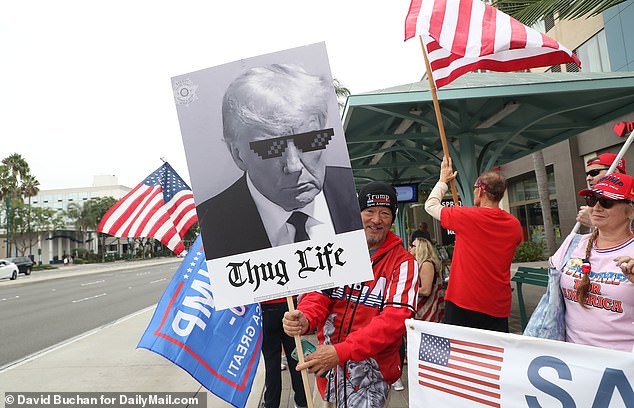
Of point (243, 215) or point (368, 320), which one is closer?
point (243, 215)

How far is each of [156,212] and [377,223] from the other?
11.0 ft

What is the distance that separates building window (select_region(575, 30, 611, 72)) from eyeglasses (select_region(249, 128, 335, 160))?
18493 millimetres

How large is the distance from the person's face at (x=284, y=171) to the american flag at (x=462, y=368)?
0.94m

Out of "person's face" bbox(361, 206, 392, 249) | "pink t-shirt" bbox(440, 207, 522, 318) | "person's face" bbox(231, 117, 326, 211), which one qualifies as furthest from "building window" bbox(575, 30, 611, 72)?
"person's face" bbox(231, 117, 326, 211)

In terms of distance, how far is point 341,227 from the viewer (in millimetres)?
2010

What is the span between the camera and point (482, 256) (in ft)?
10.7

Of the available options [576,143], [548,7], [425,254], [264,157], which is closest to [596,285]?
[264,157]

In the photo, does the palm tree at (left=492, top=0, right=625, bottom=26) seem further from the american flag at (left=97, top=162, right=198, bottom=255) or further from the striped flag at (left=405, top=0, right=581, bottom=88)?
the american flag at (left=97, top=162, right=198, bottom=255)

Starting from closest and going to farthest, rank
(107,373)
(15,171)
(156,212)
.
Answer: (156,212) → (107,373) → (15,171)

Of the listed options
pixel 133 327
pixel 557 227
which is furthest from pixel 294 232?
pixel 557 227

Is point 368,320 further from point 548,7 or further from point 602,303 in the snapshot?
point 548,7

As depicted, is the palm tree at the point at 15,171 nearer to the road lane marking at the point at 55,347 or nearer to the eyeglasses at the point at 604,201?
the road lane marking at the point at 55,347

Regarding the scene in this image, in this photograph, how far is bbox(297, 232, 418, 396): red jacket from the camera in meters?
1.97

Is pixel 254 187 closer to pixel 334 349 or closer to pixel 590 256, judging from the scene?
pixel 334 349
